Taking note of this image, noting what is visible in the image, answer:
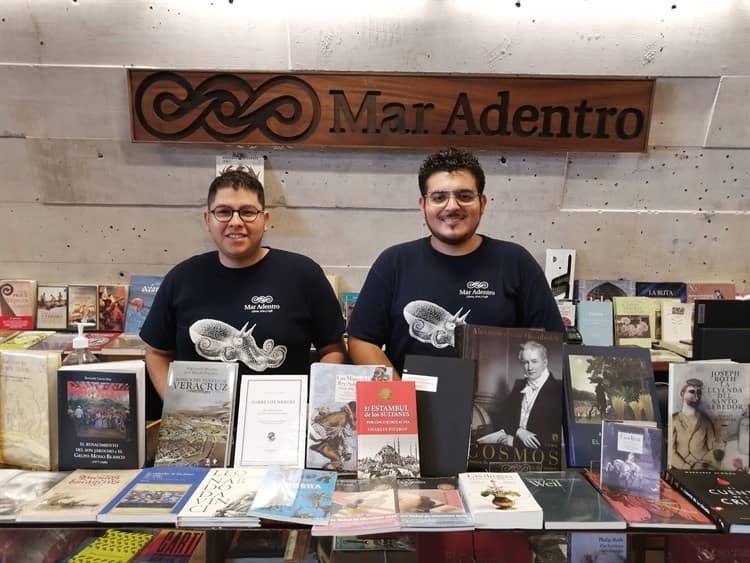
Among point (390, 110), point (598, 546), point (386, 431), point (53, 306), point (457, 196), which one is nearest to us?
point (598, 546)

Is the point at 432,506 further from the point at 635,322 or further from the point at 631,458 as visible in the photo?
the point at 635,322

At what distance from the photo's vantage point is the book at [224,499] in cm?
99

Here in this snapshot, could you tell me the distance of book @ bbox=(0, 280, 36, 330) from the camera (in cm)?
299

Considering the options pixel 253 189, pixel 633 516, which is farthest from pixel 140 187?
pixel 633 516

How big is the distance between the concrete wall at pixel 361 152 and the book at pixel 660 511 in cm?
205

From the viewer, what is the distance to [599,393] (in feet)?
4.14

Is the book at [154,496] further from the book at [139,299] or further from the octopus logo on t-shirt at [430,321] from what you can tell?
the book at [139,299]

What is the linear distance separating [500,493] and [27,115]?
3222 millimetres

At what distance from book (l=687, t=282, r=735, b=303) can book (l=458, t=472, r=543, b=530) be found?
2.43 meters

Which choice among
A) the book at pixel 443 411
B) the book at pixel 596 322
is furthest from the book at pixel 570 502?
the book at pixel 596 322

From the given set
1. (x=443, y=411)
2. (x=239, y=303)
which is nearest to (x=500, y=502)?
(x=443, y=411)

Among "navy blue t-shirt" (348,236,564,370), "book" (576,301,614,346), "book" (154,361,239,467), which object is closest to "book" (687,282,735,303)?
"book" (576,301,614,346)

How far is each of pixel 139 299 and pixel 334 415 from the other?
2193 mm

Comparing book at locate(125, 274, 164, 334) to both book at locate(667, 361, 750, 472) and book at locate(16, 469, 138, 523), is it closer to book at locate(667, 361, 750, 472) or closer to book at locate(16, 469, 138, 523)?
book at locate(16, 469, 138, 523)
